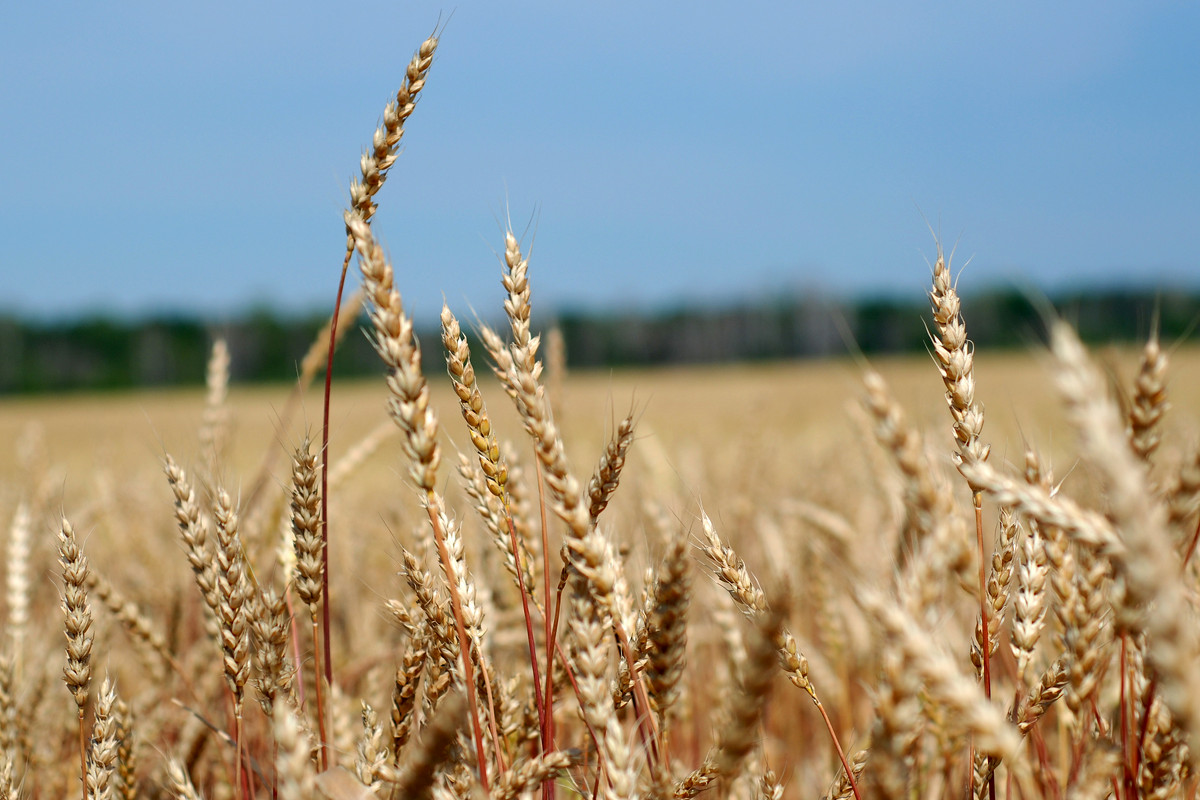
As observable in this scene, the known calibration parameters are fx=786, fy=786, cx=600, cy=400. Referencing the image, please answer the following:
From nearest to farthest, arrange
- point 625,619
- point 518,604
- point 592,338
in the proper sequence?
point 625,619 < point 518,604 < point 592,338

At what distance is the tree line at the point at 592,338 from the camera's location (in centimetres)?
7800

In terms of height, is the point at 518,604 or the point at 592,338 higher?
the point at 592,338

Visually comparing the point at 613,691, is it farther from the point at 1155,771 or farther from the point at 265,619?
the point at 1155,771

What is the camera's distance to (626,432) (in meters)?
1.20

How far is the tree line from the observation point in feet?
256

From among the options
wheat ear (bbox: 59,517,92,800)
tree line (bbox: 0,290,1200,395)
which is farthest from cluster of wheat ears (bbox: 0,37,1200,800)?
tree line (bbox: 0,290,1200,395)

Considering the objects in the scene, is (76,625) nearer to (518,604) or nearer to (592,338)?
(518,604)

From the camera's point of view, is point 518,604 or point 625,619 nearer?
point 625,619

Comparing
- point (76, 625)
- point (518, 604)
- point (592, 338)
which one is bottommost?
point (518, 604)

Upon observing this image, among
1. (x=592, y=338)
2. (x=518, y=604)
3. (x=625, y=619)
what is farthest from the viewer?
(x=592, y=338)

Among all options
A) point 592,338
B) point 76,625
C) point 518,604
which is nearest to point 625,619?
point 76,625

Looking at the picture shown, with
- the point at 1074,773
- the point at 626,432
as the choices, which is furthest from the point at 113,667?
the point at 1074,773

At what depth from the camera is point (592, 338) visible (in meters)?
99.1

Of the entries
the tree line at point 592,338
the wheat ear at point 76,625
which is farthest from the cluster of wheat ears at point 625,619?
the tree line at point 592,338
